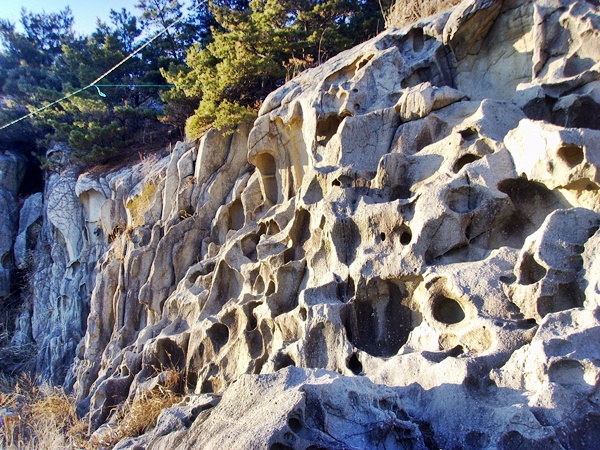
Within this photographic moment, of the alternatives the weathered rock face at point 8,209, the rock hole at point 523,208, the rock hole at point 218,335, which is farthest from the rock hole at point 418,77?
the weathered rock face at point 8,209

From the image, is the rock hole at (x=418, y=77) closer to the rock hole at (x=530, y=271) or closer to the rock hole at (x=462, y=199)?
the rock hole at (x=462, y=199)

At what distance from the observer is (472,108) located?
655 centimetres

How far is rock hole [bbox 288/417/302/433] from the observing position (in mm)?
3373

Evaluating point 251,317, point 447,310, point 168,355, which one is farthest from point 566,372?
point 168,355

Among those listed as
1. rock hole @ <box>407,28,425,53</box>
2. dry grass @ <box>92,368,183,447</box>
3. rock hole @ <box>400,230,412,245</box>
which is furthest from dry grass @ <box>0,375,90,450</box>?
rock hole @ <box>407,28,425,53</box>

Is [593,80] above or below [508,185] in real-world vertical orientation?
above

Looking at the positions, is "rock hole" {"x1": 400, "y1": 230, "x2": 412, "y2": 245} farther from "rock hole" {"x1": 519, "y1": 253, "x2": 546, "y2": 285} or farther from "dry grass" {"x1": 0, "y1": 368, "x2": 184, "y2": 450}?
"dry grass" {"x1": 0, "y1": 368, "x2": 184, "y2": 450}

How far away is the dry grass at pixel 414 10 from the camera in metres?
8.53

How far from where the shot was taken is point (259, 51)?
11.5 m

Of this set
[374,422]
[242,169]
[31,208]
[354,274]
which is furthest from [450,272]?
[31,208]

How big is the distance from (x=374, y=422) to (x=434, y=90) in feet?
14.7

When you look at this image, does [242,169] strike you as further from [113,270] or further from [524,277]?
[524,277]

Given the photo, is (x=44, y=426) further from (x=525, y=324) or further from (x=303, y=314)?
(x=525, y=324)

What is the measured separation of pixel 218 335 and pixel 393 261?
2674 millimetres
